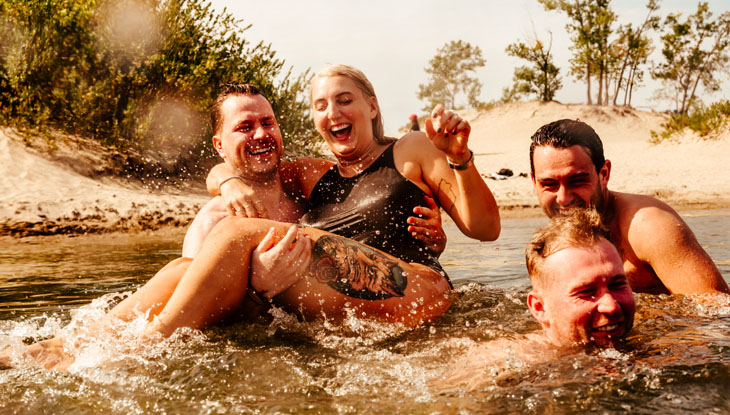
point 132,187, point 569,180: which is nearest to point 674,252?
point 569,180

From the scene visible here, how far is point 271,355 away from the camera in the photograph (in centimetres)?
316

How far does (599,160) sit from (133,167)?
1125 cm

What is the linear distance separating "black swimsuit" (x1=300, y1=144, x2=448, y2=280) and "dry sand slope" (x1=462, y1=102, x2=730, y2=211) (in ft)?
30.9

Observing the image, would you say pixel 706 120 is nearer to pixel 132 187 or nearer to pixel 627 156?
pixel 627 156

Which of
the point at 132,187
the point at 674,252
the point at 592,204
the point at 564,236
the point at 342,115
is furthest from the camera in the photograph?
the point at 132,187

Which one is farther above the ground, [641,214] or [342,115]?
[342,115]

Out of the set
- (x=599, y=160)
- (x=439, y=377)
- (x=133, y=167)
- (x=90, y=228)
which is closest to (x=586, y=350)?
(x=439, y=377)

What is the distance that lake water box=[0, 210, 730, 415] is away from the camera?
2441 millimetres

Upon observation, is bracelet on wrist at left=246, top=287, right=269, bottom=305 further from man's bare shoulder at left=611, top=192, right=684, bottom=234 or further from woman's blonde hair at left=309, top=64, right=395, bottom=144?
man's bare shoulder at left=611, top=192, right=684, bottom=234

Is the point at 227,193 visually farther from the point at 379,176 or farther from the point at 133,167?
the point at 133,167

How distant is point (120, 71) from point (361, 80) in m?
10.4

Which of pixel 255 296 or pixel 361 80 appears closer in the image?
pixel 255 296

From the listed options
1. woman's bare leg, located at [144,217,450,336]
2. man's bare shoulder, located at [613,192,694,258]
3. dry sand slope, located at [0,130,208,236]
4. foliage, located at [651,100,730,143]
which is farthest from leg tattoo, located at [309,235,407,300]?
foliage, located at [651,100,730,143]

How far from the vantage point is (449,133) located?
3.38 metres
